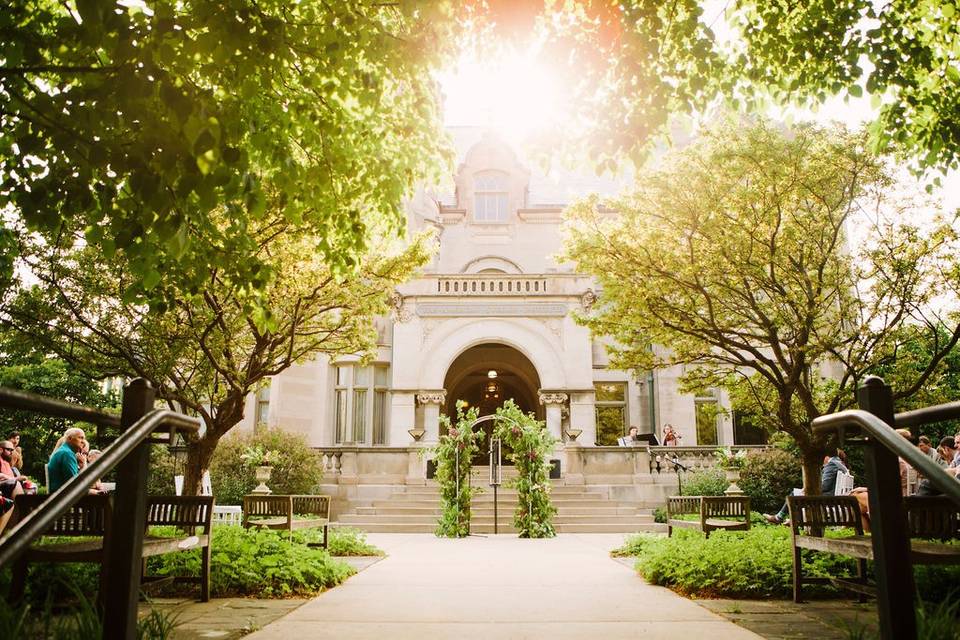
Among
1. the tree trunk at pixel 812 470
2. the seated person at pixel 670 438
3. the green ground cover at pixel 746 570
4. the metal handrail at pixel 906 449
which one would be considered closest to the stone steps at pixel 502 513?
the seated person at pixel 670 438

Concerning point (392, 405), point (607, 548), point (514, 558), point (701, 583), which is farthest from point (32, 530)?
point (392, 405)

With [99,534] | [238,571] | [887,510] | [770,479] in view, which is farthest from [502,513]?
[887,510]

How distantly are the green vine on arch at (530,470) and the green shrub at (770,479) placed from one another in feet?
22.5

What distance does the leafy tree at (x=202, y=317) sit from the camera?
11008 millimetres

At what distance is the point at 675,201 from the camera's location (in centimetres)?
1090

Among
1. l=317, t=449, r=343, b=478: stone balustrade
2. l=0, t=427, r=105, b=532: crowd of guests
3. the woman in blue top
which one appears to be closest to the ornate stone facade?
l=317, t=449, r=343, b=478: stone balustrade

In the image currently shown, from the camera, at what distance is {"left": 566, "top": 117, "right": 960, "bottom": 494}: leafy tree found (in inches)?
419

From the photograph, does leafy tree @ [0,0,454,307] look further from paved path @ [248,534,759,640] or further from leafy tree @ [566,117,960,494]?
leafy tree @ [566,117,960,494]

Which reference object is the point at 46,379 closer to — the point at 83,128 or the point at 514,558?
the point at 514,558

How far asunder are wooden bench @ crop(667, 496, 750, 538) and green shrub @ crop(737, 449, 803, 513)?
8018mm

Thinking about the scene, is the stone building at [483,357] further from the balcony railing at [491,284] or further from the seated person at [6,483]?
the seated person at [6,483]

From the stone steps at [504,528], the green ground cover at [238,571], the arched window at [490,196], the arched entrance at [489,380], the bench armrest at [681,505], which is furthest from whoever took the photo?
the arched window at [490,196]

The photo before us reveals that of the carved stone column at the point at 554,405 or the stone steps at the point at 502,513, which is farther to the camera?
the carved stone column at the point at 554,405

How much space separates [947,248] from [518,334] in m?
14.3
